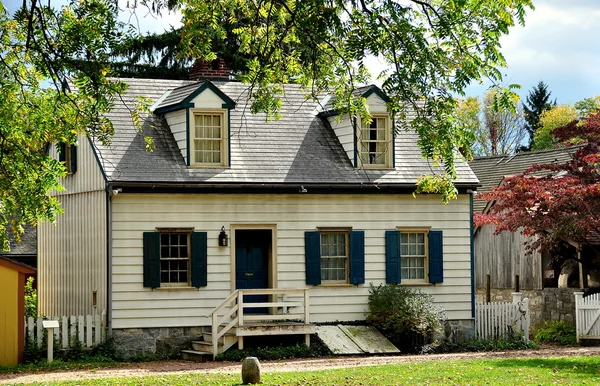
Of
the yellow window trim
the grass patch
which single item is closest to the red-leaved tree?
the yellow window trim

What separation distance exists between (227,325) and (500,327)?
7.54 metres

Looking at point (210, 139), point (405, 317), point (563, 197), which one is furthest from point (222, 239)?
point (563, 197)

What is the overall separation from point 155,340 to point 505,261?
13.9m

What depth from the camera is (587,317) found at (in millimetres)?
27078

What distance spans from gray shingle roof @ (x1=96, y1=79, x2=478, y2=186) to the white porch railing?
8.59 feet

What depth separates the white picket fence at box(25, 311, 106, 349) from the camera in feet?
74.4

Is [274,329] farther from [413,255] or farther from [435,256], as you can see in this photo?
[435,256]

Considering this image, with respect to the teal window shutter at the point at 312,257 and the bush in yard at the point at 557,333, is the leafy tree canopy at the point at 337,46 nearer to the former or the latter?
the teal window shutter at the point at 312,257

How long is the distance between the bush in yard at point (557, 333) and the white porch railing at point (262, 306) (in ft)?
24.2

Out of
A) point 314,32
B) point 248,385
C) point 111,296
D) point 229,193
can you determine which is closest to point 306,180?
point 229,193

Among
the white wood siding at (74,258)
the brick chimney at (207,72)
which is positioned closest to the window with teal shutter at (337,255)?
the white wood siding at (74,258)

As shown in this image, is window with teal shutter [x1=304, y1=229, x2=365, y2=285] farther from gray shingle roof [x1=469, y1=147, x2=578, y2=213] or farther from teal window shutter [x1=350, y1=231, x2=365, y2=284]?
gray shingle roof [x1=469, y1=147, x2=578, y2=213]

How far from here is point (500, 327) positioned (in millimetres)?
27031

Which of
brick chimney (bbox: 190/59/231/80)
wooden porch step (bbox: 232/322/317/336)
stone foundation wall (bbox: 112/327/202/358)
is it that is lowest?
stone foundation wall (bbox: 112/327/202/358)
